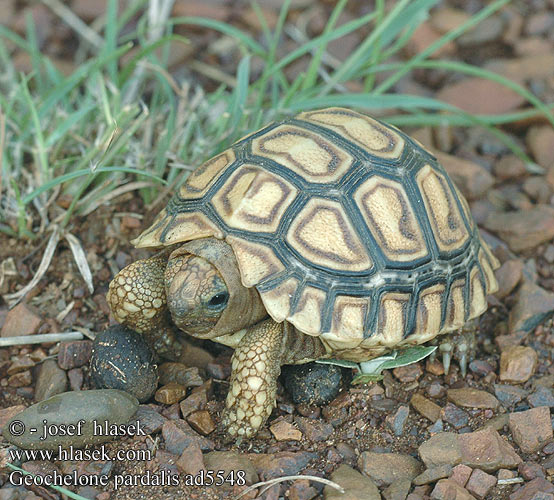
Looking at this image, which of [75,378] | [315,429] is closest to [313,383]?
[315,429]

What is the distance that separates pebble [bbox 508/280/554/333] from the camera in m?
3.46

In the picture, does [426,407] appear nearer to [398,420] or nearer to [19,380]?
[398,420]

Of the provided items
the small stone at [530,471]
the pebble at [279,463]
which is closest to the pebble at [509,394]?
the small stone at [530,471]

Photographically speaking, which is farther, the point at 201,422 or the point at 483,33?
the point at 483,33

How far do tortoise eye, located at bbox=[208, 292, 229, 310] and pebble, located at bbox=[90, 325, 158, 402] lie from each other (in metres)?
0.40

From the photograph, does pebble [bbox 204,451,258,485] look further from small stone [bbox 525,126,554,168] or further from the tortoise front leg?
small stone [bbox 525,126,554,168]

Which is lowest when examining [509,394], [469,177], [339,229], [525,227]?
[509,394]

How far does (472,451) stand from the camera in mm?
2738

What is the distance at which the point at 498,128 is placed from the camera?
473cm

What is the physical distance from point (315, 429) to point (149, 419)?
2.17ft

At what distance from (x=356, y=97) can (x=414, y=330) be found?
1435 millimetres

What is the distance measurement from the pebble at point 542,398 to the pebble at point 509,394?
1.6 inches

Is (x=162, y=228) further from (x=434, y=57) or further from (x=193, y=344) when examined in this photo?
(x=434, y=57)

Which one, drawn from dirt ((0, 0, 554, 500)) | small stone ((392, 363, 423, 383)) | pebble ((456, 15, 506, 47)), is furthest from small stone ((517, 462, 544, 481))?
pebble ((456, 15, 506, 47))
